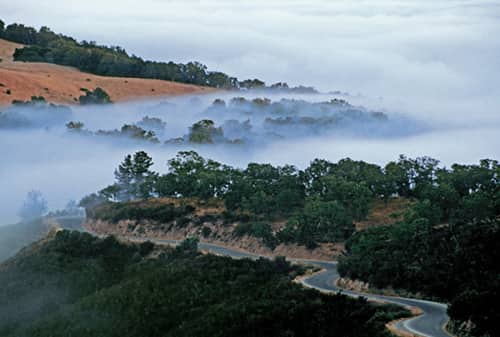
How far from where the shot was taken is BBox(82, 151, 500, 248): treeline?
61844 mm

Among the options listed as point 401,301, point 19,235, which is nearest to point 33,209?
point 19,235

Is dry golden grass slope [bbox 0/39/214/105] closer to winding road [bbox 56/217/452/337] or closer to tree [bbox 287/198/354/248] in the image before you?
winding road [bbox 56/217/452/337]

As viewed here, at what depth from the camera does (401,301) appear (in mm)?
41625

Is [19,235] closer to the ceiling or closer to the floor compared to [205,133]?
closer to the floor

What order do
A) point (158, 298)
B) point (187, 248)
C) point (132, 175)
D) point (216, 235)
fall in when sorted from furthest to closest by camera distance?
point (132, 175) → point (216, 235) → point (187, 248) → point (158, 298)

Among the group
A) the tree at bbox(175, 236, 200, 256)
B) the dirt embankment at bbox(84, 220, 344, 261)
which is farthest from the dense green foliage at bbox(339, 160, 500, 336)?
the tree at bbox(175, 236, 200, 256)

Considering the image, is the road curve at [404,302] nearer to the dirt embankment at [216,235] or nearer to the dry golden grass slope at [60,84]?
the dirt embankment at [216,235]

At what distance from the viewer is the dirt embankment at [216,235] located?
6065 centimetres

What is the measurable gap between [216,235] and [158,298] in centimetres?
2067

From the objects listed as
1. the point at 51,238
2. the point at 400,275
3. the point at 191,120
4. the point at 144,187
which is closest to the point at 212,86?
the point at 191,120

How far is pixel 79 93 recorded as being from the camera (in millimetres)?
136000

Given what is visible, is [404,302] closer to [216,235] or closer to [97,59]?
[216,235]

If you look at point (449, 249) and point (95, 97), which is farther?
point (95, 97)

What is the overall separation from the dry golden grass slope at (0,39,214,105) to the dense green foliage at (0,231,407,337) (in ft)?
208
